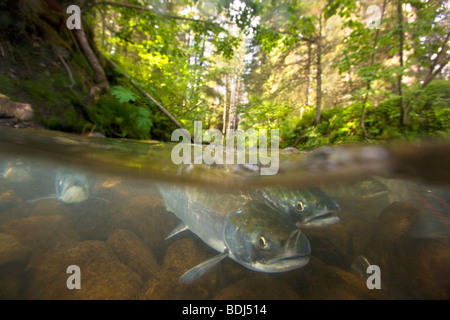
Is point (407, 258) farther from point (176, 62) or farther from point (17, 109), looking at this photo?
point (176, 62)

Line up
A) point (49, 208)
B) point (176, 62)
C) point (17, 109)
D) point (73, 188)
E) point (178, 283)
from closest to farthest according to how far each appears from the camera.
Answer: point (178, 283) → point (17, 109) → point (73, 188) → point (49, 208) → point (176, 62)

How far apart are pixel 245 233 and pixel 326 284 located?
4.18 feet

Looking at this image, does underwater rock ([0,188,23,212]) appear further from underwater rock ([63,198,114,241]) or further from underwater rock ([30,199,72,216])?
underwater rock ([63,198,114,241])

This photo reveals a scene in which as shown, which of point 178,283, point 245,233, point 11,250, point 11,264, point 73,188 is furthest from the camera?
point 73,188

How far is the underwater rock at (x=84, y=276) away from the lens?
2.33m

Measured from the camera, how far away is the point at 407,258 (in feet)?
8.98

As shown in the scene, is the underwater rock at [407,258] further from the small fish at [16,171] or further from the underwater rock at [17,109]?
the small fish at [16,171]

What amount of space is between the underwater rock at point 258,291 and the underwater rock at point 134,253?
1420 mm

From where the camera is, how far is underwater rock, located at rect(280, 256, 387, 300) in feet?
7.02

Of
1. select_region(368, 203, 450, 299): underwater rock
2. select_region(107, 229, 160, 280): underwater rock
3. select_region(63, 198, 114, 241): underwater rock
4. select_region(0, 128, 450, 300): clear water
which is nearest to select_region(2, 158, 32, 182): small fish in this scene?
select_region(0, 128, 450, 300): clear water

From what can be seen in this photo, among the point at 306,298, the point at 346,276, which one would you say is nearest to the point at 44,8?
the point at 306,298

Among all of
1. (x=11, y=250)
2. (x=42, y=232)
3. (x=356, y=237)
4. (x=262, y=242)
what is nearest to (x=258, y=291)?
(x=262, y=242)

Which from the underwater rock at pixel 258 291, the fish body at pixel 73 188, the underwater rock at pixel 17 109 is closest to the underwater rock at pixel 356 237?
the underwater rock at pixel 258 291

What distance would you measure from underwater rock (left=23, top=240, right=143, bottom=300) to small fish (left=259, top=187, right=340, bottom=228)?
2.76m
